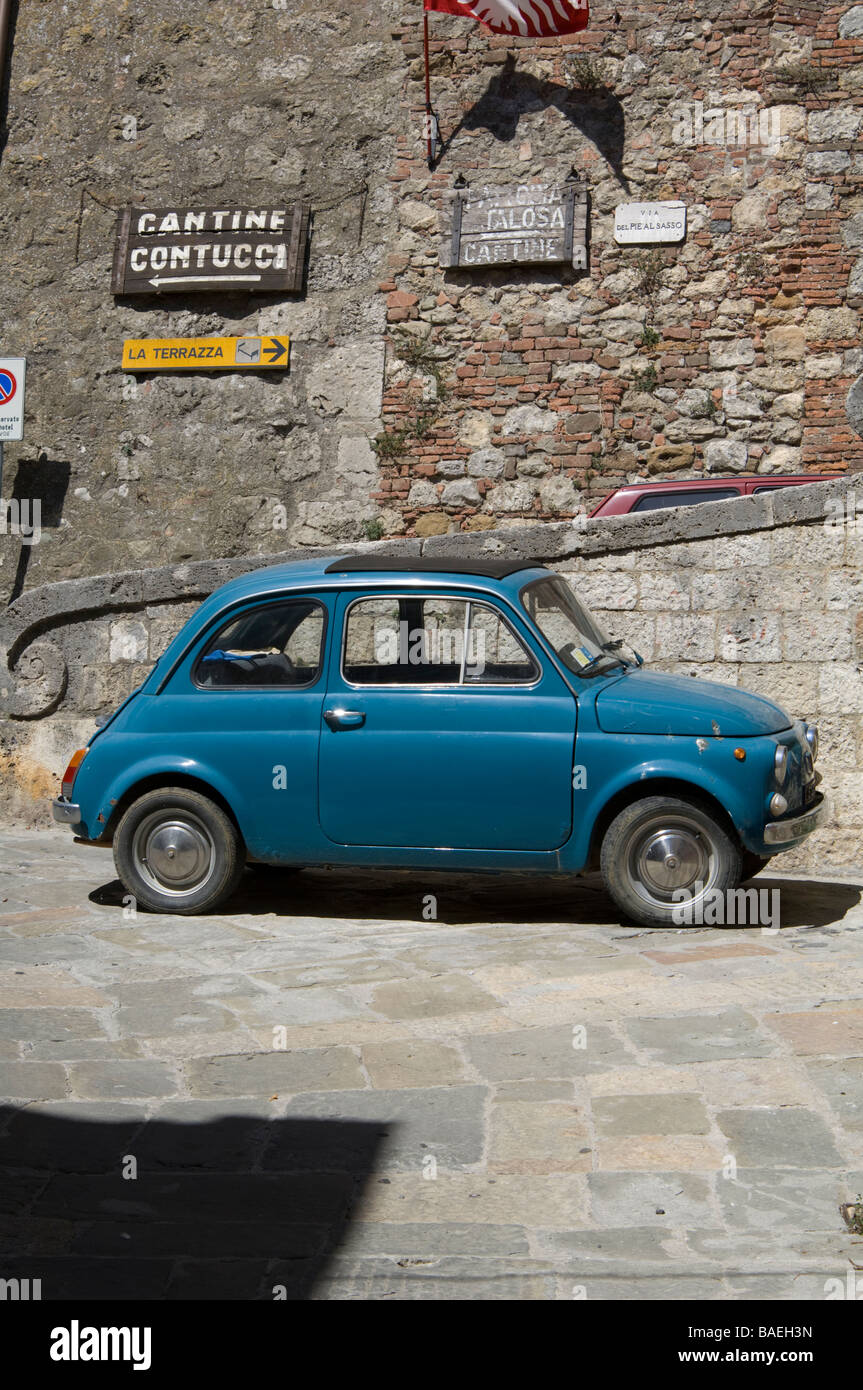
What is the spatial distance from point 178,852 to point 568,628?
220 centimetres

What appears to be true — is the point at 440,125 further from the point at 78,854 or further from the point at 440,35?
the point at 78,854

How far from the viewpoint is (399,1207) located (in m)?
3.69

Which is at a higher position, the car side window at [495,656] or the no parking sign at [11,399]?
the no parking sign at [11,399]

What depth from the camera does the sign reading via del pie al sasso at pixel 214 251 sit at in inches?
596

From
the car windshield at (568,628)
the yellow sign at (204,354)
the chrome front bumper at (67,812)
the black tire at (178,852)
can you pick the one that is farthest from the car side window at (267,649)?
the yellow sign at (204,354)

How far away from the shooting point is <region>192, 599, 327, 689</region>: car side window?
689 cm

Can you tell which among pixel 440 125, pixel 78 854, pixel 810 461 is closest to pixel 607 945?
pixel 78 854

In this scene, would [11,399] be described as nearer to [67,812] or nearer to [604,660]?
[67,812]

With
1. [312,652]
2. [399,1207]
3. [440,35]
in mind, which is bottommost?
[399,1207]

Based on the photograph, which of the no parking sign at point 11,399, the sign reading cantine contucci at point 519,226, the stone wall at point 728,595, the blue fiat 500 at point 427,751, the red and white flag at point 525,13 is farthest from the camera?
the sign reading cantine contucci at point 519,226

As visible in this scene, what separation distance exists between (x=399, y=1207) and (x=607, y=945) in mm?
2766

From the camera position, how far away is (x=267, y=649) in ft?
23.2

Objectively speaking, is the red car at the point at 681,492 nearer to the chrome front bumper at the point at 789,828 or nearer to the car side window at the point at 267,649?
the car side window at the point at 267,649

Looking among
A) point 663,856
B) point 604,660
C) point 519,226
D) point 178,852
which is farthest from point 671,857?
point 519,226
